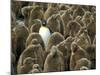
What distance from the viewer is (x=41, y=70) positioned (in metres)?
1.37

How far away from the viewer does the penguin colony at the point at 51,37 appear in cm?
132

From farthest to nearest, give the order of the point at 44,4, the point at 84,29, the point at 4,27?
the point at 84,29 → the point at 44,4 → the point at 4,27

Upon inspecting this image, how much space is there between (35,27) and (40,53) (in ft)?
0.63

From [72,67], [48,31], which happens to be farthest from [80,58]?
[48,31]

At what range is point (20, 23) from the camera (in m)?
1.33

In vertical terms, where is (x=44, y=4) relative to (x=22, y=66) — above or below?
above

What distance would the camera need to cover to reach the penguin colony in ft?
4.34

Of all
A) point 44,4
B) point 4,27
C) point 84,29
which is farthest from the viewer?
point 84,29

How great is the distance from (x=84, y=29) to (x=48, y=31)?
301 millimetres

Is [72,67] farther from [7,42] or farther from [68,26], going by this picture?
[7,42]

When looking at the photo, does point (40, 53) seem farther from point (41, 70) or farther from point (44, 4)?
point (44, 4)

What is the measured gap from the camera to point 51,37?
141 cm
